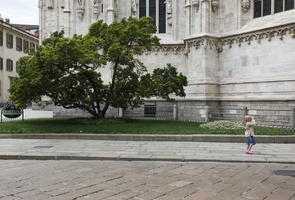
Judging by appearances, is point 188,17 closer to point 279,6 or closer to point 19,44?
point 279,6

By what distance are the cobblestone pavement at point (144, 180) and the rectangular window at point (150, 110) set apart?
13.9 metres

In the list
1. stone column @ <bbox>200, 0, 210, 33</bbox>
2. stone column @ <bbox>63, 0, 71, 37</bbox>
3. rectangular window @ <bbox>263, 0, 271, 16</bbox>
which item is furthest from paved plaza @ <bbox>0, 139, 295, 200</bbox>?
stone column @ <bbox>63, 0, 71, 37</bbox>

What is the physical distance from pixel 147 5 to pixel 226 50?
24.3 feet

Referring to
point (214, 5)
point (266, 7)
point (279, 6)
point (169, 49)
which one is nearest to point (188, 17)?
point (214, 5)

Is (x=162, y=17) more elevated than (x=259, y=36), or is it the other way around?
(x=162, y=17)

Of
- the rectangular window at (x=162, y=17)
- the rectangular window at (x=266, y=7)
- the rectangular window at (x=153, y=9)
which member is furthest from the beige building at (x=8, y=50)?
the rectangular window at (x=266, y=7)

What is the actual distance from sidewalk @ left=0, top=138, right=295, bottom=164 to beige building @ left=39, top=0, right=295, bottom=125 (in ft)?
19.0

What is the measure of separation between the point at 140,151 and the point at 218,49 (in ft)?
41.9

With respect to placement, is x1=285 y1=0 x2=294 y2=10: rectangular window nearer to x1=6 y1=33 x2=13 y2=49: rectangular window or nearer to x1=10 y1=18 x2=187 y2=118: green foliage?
x1=10 y1=18 x2=187 y2=118: green foliage

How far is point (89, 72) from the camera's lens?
648 inches

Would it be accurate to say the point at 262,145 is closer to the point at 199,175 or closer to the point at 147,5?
the point at 199,175

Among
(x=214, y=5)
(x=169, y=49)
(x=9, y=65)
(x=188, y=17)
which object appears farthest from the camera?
(x=9, y=65)

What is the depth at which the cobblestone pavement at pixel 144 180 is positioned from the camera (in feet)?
18.9

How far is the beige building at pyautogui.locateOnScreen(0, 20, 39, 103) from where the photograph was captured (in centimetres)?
4638
